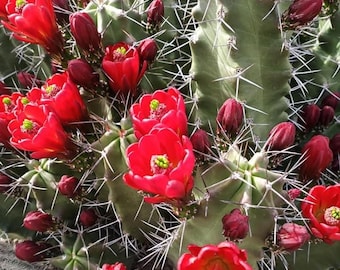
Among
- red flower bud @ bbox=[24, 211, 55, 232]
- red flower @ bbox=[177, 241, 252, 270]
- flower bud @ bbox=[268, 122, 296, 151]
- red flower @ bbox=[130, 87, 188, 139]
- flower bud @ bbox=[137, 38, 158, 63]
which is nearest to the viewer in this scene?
red flower @ bbox=[177, 241, 252, 270]

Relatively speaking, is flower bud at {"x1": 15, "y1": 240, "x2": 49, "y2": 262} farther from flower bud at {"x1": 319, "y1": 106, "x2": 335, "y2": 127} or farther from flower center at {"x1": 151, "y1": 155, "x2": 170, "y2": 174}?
flower bud at {"x1": 319, "y1": 106, "x2": 335, "y2": 127}

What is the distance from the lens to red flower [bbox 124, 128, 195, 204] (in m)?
1.22

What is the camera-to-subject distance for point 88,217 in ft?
5.58

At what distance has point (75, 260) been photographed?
1.69 meters

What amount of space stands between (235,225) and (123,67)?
1.59ft

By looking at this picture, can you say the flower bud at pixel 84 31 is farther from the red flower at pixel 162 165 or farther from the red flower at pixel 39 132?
the red flower at pixel 162 165

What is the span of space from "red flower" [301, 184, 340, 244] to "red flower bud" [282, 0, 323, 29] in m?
0.40

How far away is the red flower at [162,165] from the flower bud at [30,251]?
609 mm

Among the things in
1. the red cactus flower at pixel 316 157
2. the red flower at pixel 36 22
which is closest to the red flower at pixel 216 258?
the red cactus flower at pixel 316 157

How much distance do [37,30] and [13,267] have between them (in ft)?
2.49

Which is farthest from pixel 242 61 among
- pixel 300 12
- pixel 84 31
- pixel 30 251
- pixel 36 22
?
pixel 30 251

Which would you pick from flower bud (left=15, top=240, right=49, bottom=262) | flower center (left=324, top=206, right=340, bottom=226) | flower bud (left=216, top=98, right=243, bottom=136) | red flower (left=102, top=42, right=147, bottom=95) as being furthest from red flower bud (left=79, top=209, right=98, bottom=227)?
flower center (left=324, top=206, right=340, bottom=226)

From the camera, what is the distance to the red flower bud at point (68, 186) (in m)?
1.60

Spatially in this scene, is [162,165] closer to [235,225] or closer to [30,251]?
[235,225]
